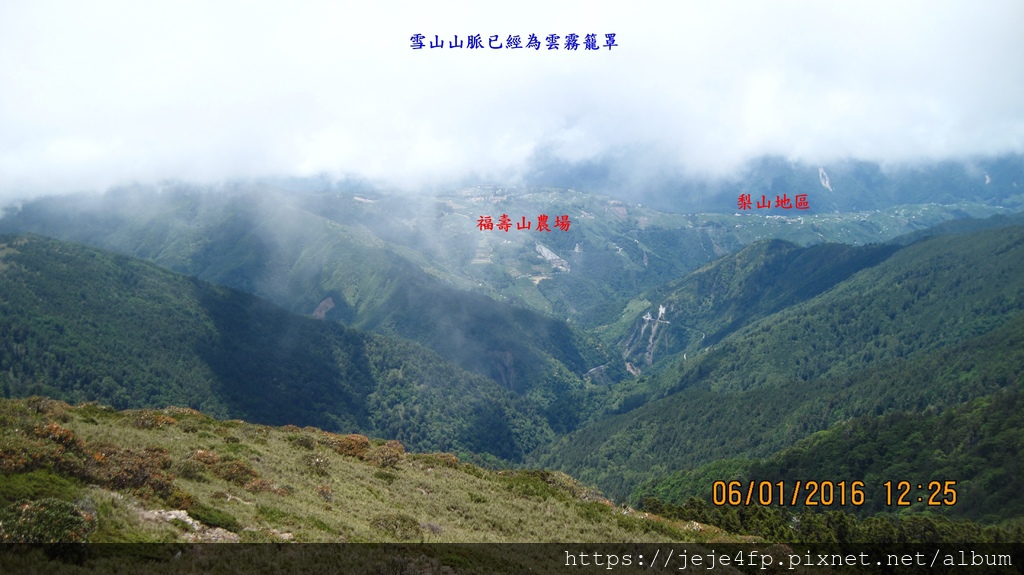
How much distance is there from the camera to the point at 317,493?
38594mm

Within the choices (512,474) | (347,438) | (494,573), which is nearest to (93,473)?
(494,573)

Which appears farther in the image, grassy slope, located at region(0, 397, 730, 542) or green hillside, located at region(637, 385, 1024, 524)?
green hillside, located at region(637, 385, 1024, 524)

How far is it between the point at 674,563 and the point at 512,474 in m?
26.8
